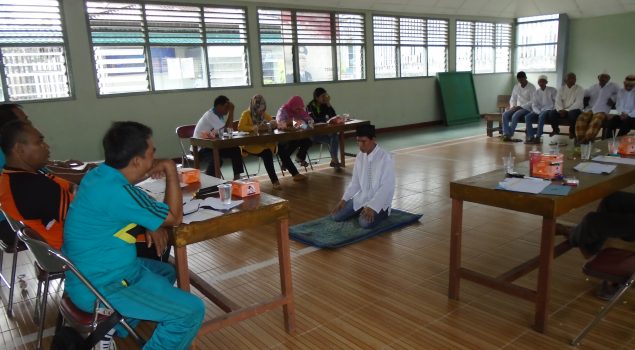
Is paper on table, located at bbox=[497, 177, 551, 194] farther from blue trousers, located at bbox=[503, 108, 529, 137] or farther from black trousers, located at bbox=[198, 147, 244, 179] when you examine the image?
blue trousers, located at bbox=[503, 108, 529, 137]

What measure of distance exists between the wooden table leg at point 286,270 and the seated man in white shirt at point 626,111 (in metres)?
7.44

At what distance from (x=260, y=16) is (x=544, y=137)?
582 cm

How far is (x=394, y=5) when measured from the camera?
33.4 ft

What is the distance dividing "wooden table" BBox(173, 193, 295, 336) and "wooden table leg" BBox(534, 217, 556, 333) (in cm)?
127

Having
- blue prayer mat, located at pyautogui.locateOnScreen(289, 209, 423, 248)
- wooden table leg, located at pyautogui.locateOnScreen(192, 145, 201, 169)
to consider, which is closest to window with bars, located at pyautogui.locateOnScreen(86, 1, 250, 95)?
wooden table leg, located at pyautogui.locateOnScreen(192, 145, 201, 169)

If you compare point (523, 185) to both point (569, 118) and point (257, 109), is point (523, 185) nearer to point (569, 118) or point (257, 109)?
point (257, 109)

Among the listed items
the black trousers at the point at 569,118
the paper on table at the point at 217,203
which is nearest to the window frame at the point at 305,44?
the black trousers at the point at 569,118

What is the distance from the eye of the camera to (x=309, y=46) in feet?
30.5

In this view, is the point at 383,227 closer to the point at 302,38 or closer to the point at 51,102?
the point at 51,102

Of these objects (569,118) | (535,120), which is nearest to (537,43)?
(535,120)

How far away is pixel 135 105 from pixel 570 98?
7.48m

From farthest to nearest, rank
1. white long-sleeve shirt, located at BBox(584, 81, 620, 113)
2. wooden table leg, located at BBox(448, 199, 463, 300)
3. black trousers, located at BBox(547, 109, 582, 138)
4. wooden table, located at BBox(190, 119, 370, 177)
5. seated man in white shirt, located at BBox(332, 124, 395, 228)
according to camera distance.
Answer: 1. black trousers, located at BBox(547, 109, 582, 138)
2. white long-sleeve shirt, located at BBox(584, 81, 620, 113)
3. wooden table, located at BBox(190, 119, 370, 177)
4. seated man in white shirt, located at BBox(332, 124, 395, 228)
5. wooden table leg, located at BBox(448, 199, 463, 300)

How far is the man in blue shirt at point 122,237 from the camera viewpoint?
1.87 meters

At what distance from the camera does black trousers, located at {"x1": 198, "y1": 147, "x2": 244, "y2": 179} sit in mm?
5805
